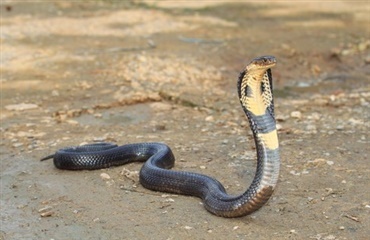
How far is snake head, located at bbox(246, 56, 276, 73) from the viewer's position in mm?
4230

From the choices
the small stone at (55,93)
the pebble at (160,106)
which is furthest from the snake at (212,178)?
the small stone at (55,93)

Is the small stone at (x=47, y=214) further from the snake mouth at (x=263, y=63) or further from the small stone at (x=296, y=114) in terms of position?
the small stone at (x=296, y=114)

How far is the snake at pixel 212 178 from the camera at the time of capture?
442 centimetres

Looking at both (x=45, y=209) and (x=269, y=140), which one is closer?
(x=269, y=140)

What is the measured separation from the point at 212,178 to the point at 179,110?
2.82 m

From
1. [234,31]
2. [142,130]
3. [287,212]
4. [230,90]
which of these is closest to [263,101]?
[287,212]

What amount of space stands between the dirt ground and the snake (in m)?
0.10

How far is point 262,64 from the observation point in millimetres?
4242

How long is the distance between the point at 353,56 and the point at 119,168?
19.7 feet

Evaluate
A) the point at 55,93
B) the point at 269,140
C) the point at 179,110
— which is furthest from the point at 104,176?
the point at 55,93

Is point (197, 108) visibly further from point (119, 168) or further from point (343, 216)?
point (343, 216)

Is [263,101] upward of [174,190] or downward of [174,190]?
upward

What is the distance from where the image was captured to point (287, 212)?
501 cm

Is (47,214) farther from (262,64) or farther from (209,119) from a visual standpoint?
(209,119)
